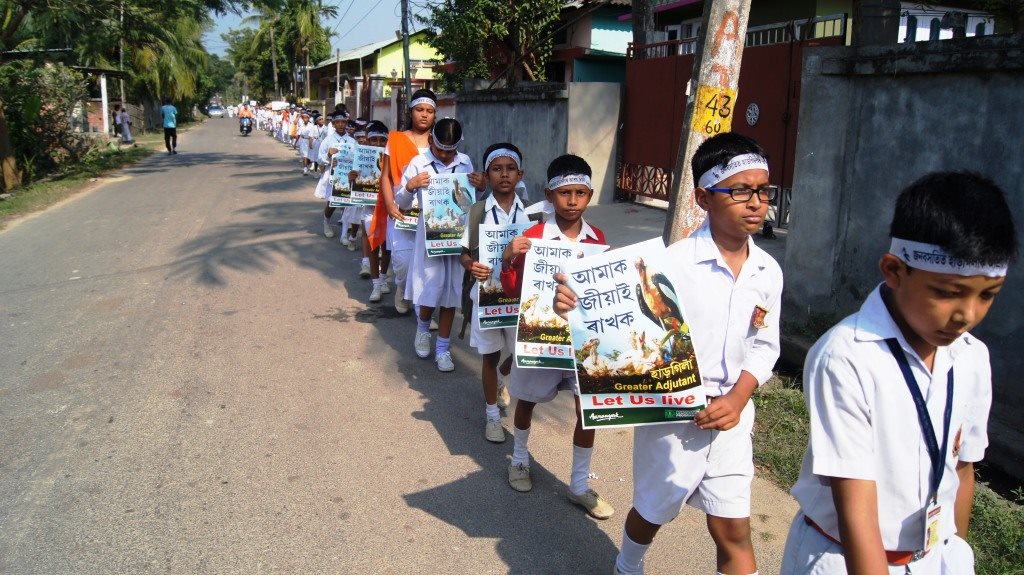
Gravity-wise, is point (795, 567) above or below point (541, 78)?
below

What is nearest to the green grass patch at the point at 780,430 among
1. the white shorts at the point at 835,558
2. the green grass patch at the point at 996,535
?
the green grass patch at the point at 996,535

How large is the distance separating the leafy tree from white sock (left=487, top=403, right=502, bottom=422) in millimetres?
10836

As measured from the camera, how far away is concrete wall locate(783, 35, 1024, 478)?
4.18 m

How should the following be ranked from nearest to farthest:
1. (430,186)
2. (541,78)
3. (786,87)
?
(430,186) < (786,87) < (541,78)

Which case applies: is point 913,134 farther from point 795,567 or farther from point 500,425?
point 795,567

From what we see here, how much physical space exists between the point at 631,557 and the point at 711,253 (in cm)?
120

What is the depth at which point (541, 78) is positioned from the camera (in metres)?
16.6

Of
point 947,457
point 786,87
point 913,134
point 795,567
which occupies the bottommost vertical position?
point 795,567

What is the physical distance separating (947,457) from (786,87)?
6409 millimetres

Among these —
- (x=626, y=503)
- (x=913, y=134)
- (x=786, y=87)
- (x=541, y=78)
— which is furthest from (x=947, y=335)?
(x=541, y=78)

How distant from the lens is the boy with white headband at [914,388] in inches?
64.7

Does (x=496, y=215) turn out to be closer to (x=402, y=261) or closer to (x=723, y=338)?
(x=723, y=338)

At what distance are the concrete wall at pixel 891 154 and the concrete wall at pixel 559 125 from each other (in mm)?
4909

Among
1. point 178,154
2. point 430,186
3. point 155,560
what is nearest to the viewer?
point 155,560
